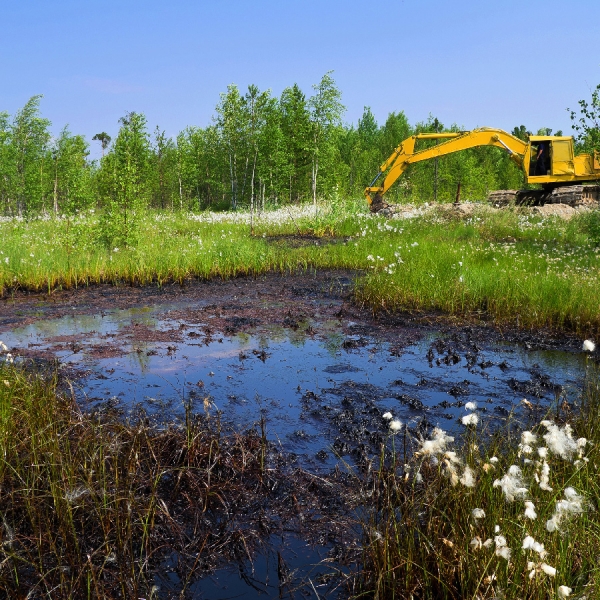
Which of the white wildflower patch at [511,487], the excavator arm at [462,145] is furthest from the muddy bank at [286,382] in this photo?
the excavator arm at [462,145]

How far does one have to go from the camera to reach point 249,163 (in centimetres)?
4419

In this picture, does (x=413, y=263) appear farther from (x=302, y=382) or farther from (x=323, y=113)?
(x=323, y=113)

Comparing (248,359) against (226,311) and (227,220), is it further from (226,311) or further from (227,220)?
(227,220)

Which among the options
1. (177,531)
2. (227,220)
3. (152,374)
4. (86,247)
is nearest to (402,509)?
(177,531)

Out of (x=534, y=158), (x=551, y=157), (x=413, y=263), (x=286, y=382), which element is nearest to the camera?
(x=286, y=382)

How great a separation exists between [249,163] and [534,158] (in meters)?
26.7

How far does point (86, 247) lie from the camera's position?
13.3 metres

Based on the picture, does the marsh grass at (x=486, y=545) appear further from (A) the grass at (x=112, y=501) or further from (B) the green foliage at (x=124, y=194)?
(B) the green foliage at (x=124, y=194)

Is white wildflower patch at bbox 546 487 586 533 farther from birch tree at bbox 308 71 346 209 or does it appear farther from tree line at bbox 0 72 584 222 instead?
birch tree at bbox 308 71 346 209

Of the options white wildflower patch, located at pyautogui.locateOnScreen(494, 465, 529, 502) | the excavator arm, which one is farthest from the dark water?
the excavator arm

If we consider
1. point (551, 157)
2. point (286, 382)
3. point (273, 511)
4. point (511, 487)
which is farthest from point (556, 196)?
point (511, 487)

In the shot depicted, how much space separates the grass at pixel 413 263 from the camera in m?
8.55

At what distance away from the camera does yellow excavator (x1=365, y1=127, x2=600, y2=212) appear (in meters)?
21.0

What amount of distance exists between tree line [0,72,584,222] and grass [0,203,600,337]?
Answer: 6.41ft
